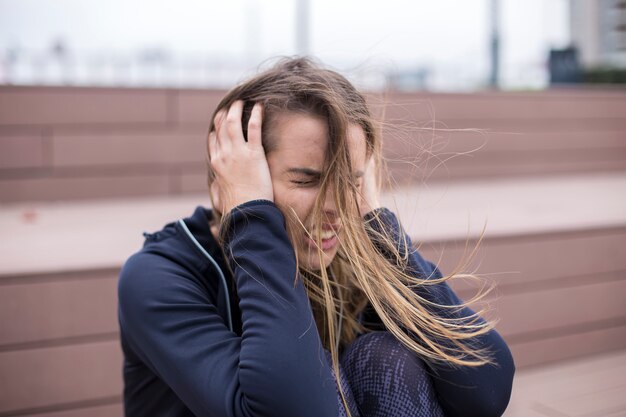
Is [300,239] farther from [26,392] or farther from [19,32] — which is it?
[19,32]

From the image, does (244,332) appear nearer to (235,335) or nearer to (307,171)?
(235,335)

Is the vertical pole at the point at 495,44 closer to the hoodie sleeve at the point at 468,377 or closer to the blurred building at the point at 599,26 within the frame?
the blurred building at the point at 599,26

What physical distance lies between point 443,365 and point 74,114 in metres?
3.88

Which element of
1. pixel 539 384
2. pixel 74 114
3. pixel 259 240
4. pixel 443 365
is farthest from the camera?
pixel 74 114

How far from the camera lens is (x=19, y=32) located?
609 centimetres

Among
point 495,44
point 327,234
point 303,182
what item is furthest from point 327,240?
point 495,44

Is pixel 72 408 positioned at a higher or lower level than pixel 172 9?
lower

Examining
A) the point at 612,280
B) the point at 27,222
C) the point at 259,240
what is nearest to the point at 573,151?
the point at 612,280

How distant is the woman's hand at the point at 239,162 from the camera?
1207 millimetres

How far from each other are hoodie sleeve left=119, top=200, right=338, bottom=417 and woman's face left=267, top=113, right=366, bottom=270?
0.07m

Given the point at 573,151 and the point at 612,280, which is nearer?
the point at 612,280

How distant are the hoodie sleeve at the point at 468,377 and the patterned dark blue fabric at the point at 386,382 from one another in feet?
0.10

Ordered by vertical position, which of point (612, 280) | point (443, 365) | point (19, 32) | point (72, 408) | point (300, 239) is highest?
point (19, 32)

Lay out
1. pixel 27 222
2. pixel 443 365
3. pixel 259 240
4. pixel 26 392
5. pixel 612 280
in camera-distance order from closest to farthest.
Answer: pixel 259 240 → pixel 443 365 → pixel 26 392 → pixel 612 280 → pixel 27 222
